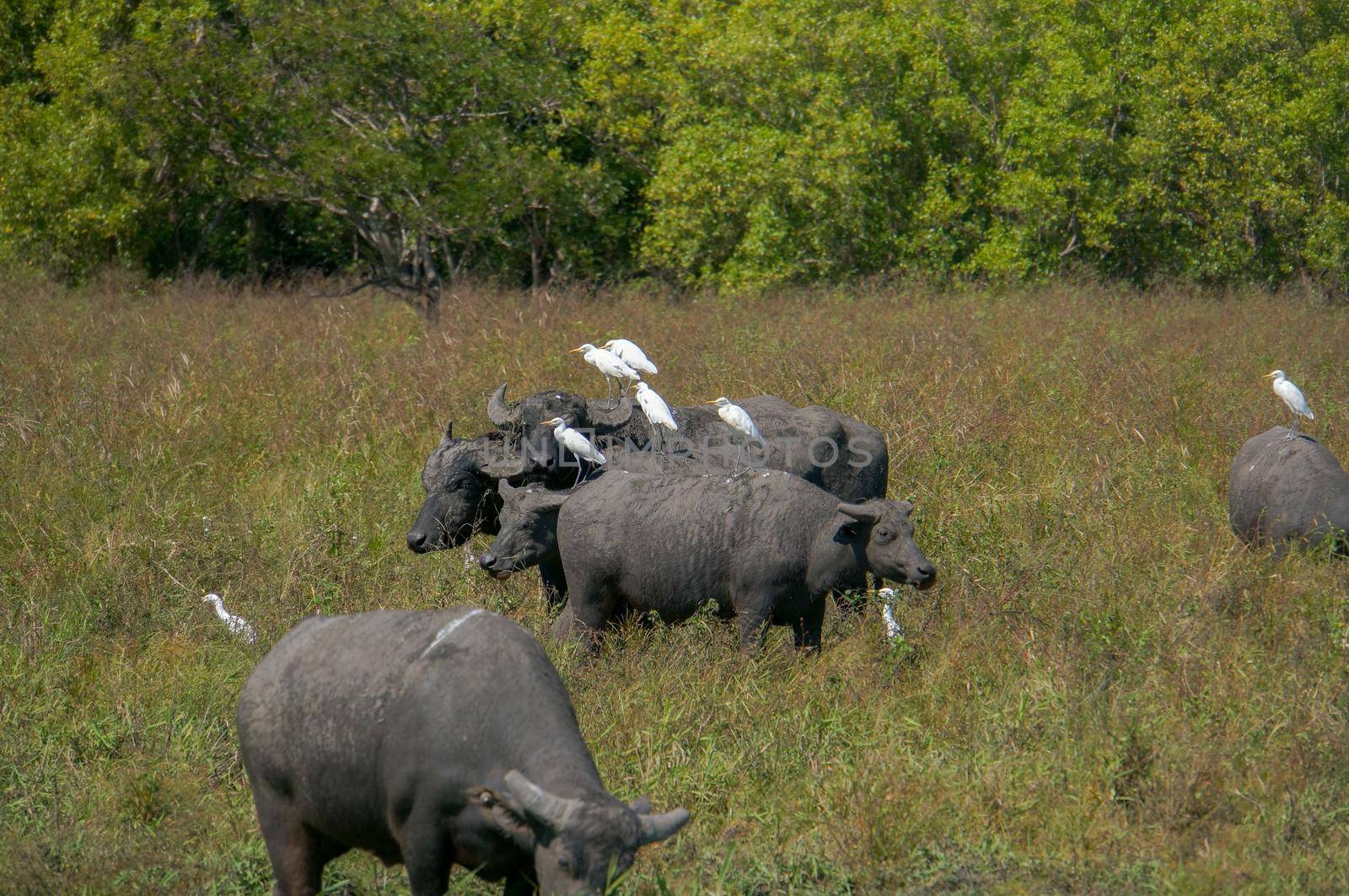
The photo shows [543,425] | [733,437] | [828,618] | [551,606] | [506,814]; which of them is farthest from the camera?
[733,437]

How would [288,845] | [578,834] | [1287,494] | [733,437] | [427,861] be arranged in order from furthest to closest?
1. [733,437]
2. [1287,494]
3. [288,845]
4. [427,861]
5. [578,834]

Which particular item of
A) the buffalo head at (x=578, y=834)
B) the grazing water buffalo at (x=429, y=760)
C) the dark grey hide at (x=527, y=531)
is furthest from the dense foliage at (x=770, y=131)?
the buffalo head at (x=578, y=834)

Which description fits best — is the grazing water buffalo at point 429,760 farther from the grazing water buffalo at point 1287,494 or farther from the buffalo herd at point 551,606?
the grazing water buffalo at point 1287,494

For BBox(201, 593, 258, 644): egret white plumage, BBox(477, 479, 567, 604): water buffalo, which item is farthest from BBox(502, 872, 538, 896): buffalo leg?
BBox(201, 593, 258, 644): egret white plumage

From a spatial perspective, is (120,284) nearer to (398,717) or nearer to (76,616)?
(76,616)

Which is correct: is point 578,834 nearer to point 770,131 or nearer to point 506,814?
point 506,814

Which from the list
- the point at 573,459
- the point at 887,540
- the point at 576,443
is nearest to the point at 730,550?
the point at 887,540

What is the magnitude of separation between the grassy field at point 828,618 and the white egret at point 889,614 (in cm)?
14

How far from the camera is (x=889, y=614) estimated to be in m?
6.47

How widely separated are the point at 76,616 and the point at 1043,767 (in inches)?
191

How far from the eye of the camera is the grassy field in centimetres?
477

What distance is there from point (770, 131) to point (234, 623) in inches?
505

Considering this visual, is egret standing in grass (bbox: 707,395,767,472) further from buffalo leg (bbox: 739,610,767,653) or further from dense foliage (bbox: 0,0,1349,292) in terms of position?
dense foliage (bbox: 0,0,1349,292)

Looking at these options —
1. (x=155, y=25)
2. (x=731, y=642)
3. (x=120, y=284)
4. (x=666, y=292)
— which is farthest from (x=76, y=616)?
(x=155, y=25)
